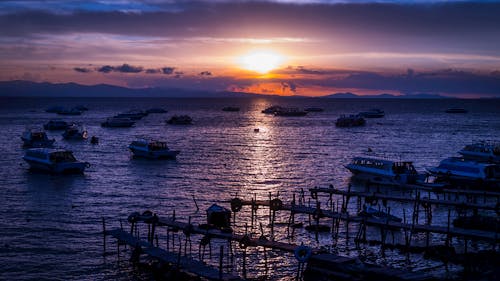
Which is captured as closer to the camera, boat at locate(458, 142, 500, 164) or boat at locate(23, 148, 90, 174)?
boat at locate(23, 148, 90, 174)

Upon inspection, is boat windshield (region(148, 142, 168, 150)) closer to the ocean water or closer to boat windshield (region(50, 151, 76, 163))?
the ocean water

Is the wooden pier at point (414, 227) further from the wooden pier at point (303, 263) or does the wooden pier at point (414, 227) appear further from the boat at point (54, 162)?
the boat at point (54, 162)

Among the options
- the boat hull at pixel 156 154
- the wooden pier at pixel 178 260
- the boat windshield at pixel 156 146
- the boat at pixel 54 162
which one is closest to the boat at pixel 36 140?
the boat hull at pixel 156 154

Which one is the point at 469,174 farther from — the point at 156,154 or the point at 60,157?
the point at 60,157

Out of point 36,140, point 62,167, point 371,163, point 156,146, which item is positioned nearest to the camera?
point 371,163

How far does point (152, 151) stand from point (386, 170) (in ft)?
111

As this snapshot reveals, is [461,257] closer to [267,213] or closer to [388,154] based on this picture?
[267,213]

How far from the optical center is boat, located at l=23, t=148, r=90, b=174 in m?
61.7

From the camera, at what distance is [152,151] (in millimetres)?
75875

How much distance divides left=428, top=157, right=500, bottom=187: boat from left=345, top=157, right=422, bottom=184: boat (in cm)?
299

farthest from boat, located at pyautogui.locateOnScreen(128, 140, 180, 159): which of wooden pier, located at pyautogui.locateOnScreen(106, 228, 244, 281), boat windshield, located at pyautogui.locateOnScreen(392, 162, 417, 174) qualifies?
wooden pier, located at pyautogui.locateOnScreen(106, 228, 244, 281)

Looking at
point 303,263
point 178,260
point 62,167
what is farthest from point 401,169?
point 62,167

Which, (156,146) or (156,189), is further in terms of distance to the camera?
(156,146)

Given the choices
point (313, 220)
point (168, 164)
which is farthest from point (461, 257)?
point (168, 164)
